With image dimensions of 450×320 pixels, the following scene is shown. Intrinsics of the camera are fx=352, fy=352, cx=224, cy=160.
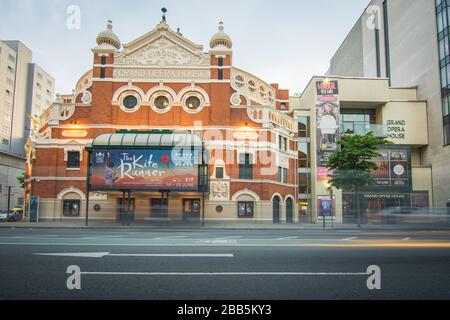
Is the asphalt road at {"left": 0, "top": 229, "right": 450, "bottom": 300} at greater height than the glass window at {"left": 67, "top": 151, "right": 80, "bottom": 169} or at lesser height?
lesser

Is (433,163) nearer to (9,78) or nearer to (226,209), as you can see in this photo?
(226,209)

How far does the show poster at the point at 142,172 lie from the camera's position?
1076 inches

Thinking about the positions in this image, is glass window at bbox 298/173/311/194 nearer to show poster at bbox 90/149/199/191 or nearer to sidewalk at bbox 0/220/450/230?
sidewalk at bbox 0/220/450/230

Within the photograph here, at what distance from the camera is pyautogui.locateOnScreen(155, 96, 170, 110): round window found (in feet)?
110

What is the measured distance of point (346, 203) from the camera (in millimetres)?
36156

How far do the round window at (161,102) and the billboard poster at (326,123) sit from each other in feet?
51.6

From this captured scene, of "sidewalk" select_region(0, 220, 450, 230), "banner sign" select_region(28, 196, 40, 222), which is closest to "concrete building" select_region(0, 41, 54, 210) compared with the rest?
"banner sign" select_region(28, 196, 40, 222)

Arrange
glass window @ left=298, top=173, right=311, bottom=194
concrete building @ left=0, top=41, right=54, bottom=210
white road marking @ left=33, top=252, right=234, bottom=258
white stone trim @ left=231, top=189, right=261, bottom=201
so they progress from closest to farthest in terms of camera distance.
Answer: white road marking @ left=33, top=252, right=234, bottom=258 → white stone trim @ left=231, top=189, right=261, bottom=201 → glass window @ left=298, top=173, right=311, bottom=194 → concrete building @ left=0, top=41, right=54, bottom=210

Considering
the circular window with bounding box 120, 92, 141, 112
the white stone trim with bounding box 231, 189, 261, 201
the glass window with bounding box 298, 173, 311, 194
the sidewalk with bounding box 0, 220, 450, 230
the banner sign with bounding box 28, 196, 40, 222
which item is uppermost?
the circular window with bounding box 120, 92, 141, 112

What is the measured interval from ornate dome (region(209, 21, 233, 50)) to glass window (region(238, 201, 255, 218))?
1558 cm

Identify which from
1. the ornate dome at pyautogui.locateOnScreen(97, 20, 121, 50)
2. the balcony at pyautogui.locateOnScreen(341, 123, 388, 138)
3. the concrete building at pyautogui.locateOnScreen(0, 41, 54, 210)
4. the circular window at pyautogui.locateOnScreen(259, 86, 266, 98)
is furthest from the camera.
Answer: the concrete building at pyautogui.locateOnScreen(0, 41, 54, 210)

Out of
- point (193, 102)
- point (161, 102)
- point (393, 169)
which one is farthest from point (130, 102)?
point (393, 169)

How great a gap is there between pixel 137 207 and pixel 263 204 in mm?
11460
